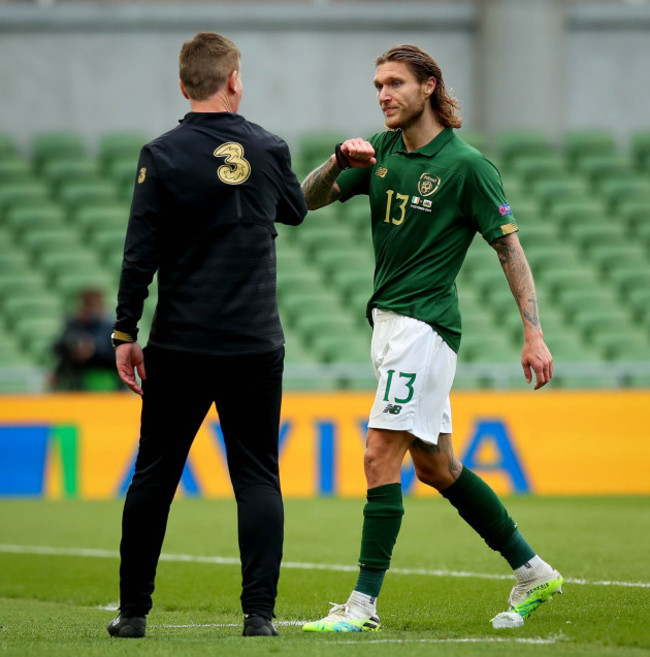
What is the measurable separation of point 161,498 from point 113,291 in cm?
1139

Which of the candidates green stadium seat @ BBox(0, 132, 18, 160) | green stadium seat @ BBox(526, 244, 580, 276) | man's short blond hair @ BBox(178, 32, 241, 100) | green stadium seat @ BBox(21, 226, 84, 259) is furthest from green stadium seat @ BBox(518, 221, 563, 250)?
man's short blond hair @ BBox(178, 32, 241, 100)

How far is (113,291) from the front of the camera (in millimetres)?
15836

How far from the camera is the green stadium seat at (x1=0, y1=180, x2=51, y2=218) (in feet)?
56.4

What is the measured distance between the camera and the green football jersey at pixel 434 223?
4.98m

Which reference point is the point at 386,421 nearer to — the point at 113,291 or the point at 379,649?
the point at 379,649

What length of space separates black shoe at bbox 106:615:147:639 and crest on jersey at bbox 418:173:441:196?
197cm

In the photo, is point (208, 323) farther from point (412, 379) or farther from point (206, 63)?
point (206, 63)

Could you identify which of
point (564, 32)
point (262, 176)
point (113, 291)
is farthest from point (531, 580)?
point (564, 32)

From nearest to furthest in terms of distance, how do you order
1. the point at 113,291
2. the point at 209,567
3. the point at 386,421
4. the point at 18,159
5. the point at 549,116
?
the point at 386,421 < the point at 209,567 < the point at 113,291 < the point at 18,159 < the point at 549,116

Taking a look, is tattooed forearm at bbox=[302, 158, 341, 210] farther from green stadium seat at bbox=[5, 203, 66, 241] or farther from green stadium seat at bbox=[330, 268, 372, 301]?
green stadium seat at bbox=[5, 203, 66, 241]

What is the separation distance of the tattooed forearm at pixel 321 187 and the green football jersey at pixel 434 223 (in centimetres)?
28

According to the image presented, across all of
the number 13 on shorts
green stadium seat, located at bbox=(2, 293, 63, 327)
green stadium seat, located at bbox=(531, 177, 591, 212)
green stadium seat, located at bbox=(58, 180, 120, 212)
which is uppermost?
green stadium seat, located at bbox=(58, 180, 120, 212)

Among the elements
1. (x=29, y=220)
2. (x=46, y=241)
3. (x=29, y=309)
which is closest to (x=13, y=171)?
(x=29, y=220)

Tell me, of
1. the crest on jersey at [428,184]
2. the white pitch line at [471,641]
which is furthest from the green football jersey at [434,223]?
the white pitch line at [471,641]
